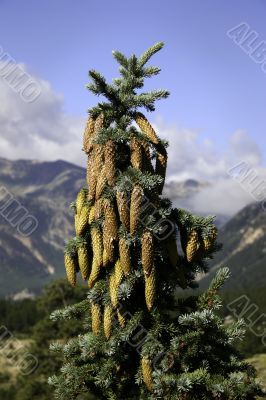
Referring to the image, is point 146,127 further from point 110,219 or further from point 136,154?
point 110,219

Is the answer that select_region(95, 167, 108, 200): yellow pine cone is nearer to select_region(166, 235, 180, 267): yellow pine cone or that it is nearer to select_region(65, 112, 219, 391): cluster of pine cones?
select_region(65, 112, 219, 391): cluster of pine cones

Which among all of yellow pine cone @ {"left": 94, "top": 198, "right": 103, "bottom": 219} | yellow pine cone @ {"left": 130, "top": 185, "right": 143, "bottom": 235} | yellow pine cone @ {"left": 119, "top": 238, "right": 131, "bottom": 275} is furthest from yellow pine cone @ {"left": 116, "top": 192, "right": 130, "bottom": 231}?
yellow pine cone @ {"left": 94, "top": 198, "right": 103, "bottom": 219}

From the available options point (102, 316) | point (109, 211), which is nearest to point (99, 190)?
point (109, 211)

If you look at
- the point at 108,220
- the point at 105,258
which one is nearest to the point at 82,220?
the point at 108,220

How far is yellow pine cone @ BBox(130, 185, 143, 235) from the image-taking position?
31.8 ft

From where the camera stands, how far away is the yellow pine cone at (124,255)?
32.8 feet

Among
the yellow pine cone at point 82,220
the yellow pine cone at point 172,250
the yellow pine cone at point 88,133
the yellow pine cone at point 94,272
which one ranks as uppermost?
the yellow pine cone at point 88,133

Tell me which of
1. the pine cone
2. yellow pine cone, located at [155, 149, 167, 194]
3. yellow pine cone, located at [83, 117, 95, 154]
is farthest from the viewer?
yellow pine cone, located at [83, 117, 95, 154]

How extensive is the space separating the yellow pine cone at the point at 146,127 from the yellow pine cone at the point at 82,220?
2.36m

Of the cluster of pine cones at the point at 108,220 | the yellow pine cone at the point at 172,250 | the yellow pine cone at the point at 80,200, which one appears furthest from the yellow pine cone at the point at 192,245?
the yellow pine cone at the point at 80,200

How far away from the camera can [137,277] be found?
10.4 metres

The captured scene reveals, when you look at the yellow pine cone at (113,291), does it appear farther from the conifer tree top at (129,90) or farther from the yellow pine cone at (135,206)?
the conifer tree top at (129,90)

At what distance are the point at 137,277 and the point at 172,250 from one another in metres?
1.06

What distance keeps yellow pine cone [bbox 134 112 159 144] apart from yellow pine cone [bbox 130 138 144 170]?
0.35 metres
